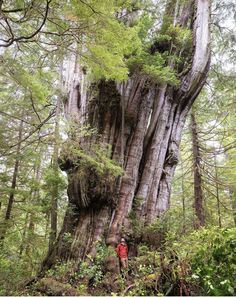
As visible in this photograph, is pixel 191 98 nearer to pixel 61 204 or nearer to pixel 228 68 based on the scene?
pixel 228 68

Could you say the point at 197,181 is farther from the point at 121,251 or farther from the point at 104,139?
the point at 121,251

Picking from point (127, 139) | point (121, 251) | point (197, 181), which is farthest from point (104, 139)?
point (197, 181)

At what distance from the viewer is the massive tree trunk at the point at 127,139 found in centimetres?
701

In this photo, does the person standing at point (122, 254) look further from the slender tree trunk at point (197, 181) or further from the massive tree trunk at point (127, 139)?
the slender tree trunk at point (197, 181)

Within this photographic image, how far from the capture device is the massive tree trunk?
7012 millimetres

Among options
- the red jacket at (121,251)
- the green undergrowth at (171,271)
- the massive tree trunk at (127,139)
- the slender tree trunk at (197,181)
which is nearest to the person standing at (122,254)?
the red jacket at (121,251)

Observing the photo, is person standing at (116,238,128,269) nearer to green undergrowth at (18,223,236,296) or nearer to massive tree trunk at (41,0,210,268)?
green undergrowth at (18,223,236,296)

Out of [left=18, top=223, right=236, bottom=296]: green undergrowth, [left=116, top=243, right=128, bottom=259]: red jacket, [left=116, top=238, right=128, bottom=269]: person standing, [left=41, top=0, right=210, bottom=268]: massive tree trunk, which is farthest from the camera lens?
[left=41, top=0, right=210, bottom=268]: massive tree trunk

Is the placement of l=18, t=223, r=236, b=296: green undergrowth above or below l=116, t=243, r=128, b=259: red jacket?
below

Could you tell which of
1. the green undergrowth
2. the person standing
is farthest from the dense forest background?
the person standing

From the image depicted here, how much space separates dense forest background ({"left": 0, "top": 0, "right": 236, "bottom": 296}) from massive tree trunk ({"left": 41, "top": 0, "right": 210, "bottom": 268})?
0.04 m

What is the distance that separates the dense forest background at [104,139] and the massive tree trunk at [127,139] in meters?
0.04

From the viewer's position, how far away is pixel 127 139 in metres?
8.17

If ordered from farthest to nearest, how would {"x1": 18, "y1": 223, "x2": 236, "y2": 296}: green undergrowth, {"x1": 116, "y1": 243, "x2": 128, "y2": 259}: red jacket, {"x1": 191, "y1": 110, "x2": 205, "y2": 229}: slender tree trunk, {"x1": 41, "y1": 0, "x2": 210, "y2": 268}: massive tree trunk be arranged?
{"x1": 191, "y1": 110, "x2": 205, "y2": 229}: slender tree trunk, {"x1": 41, "y1": 0, "x2": 210, "y2": 268}: massive tree trunk, {"x1": 116, "y1": 243, "x2": 128, "y2": 259}: red jacket, {"x1": 18, "y1": 223, "x2": 236, "y2": 296}: green undergrowth
